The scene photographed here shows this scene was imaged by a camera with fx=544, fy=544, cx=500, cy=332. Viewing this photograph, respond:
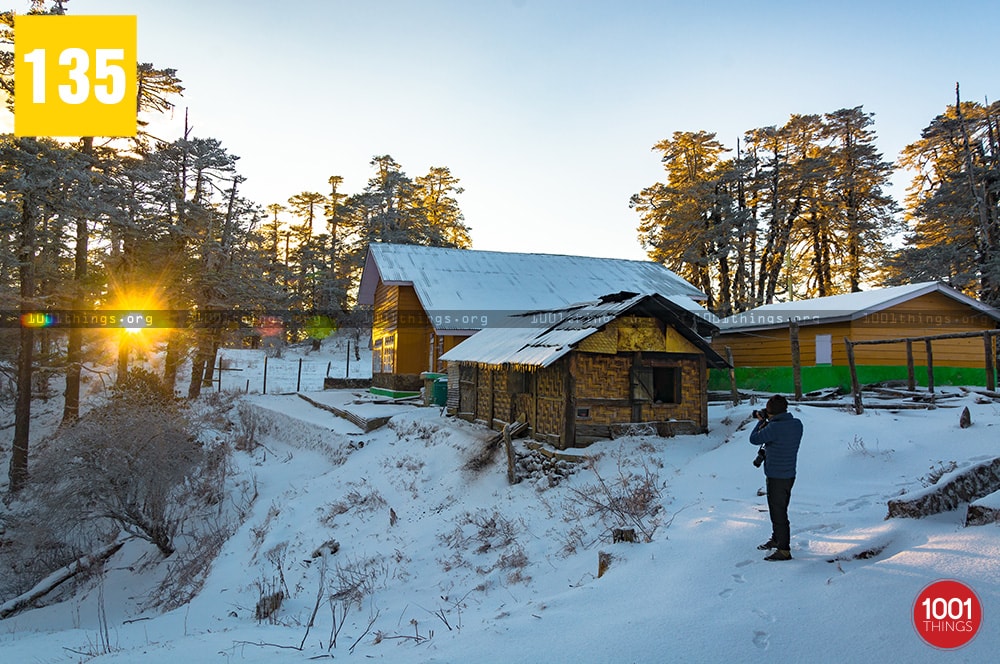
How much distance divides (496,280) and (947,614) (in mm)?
23352

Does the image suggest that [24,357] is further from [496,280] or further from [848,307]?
[848,307]

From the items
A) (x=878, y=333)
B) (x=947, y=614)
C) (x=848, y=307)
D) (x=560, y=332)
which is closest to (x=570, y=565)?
(x=947, y=614)

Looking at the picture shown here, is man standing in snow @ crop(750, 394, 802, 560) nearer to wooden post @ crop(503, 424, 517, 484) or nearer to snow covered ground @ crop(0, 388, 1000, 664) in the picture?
snow covered ground @ crop(0, 388, 1000, 664)

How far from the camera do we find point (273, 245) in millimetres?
51531

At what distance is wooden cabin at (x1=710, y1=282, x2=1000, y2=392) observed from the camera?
59.7ft

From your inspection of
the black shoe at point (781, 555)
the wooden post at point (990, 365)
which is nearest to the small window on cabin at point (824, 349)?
the wooden post at point (990, 365)

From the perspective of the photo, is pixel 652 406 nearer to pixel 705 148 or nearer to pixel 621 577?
pixel 621 577

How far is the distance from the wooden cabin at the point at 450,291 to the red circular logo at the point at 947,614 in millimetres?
18711

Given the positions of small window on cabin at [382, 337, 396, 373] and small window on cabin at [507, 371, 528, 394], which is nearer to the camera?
small window on cabin at [507, 371, 528, 394]

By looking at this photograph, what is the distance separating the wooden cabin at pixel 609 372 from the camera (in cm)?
1300

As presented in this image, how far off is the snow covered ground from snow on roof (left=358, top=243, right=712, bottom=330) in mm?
7914

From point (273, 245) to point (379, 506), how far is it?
43930 mm

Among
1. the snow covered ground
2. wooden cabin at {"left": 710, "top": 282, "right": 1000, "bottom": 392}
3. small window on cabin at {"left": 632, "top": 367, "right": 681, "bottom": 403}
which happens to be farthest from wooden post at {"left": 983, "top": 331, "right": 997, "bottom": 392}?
small window on cabin at {"left": 632, "top": 367, "right": 681, "bottom": 403}

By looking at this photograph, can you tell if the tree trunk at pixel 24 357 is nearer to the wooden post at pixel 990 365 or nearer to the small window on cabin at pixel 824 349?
the wooden post at pixel 990 365
